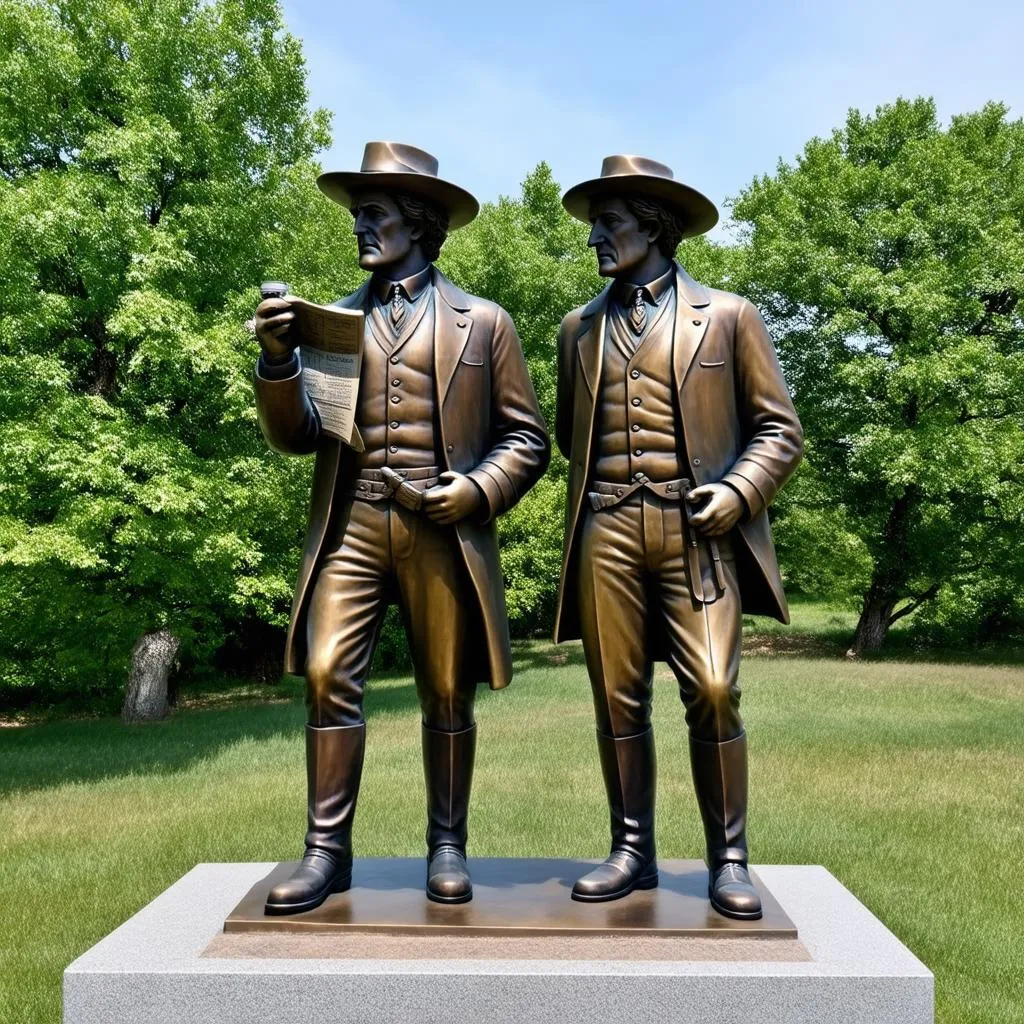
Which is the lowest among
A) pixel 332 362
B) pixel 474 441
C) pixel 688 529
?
pixel 688 529

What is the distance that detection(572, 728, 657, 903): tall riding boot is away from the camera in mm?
3795

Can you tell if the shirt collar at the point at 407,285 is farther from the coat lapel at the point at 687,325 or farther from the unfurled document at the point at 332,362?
the coat lapel at the point at 687,325

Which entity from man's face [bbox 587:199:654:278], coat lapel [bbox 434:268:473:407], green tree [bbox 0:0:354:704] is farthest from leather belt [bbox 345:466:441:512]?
green tree [bbox 0:0:354:704]

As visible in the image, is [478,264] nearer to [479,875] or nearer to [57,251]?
[57,251]

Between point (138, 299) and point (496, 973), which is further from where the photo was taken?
point (138, 299)

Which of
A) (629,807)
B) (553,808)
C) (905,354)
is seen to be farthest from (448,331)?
(905,354)

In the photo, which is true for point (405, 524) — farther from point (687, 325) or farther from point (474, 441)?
point (687, 325)

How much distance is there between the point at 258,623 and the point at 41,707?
13.8ft

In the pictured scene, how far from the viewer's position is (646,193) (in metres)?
3.73

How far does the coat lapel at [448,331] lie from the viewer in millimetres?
3789

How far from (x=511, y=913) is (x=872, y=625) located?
65.2ft

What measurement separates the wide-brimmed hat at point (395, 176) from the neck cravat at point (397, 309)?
37 centimetres

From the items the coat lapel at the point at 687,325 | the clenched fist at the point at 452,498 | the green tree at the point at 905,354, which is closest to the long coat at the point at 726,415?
the coat lapel at the point at 687,325

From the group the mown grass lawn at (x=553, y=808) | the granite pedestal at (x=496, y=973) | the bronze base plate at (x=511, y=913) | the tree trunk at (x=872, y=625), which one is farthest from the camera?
the tree trunk at (x=872, y=625)
